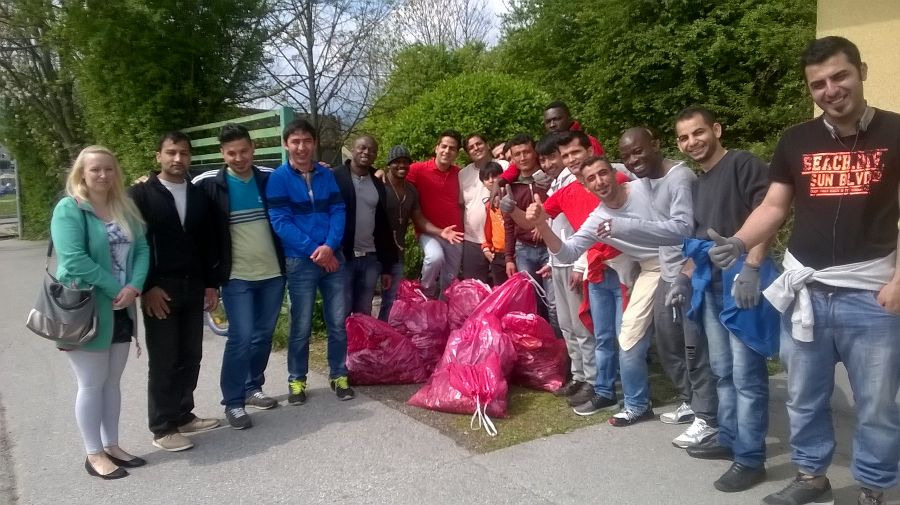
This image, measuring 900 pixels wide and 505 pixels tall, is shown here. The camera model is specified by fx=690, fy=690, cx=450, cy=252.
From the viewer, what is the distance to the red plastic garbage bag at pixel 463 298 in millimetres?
5141

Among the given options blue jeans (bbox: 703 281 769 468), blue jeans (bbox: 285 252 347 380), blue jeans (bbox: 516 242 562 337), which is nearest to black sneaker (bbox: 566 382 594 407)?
blue jeans (bbox: 516 242 562 337)

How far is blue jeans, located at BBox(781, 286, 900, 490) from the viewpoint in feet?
9.07

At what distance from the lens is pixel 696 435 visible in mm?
3705

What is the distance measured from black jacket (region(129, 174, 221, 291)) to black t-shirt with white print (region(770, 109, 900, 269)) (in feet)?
10.5

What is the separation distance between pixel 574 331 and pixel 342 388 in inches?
64.4

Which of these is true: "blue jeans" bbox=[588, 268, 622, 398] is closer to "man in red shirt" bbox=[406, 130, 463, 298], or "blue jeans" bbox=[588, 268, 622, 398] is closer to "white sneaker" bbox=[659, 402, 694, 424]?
"white sneaker" bbox=[659, 402, 694, 424]

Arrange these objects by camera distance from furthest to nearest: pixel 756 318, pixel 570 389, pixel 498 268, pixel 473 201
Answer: pixel 473 201
pixel 498 268
pixel 570 389
pixel 756 318

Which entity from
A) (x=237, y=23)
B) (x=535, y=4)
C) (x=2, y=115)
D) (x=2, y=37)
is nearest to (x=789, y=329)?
(x=237, y=23)

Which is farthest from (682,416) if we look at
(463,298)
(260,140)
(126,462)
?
(260,140)

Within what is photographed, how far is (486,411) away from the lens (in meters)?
4.23

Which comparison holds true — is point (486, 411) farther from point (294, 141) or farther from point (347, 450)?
point (294, 141)

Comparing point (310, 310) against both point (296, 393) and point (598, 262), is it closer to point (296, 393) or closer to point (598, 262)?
Answer: point (296, 393)

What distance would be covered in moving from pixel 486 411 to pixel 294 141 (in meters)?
2.11

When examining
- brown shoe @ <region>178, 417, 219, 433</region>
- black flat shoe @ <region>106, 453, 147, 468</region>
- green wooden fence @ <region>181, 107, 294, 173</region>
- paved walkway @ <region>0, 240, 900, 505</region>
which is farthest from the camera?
green wooden fence @ <region>181, 107, 294, 173</region>
